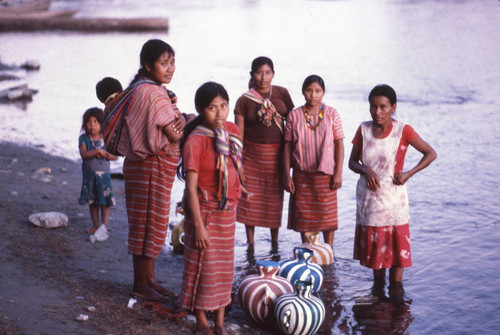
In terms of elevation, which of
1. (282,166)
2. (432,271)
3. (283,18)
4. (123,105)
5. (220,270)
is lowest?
(432,271)

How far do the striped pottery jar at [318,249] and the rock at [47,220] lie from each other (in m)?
2.21

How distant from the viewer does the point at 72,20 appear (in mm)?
25641

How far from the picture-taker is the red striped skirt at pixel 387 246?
4625 millimetres

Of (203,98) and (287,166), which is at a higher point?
(203,98)

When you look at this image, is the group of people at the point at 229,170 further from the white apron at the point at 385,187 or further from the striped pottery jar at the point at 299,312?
the striped pottery jar at the point at 299,312

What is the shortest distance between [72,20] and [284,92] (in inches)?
868

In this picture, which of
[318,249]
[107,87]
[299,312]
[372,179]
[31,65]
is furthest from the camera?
[31,65]

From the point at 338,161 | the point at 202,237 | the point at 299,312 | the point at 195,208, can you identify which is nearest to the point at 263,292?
the point at 299,312

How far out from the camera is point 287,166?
5477 millimetres

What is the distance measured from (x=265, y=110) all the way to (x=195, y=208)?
2106 mm

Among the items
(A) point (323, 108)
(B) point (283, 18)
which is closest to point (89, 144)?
(A) point (323, 108)

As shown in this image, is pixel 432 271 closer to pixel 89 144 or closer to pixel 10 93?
pixel 89 144

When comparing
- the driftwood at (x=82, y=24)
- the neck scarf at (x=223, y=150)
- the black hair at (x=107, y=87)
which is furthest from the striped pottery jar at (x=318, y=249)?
the driftwood at (x=82, y=24)

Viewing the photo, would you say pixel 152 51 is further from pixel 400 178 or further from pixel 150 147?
pixel 400 178
